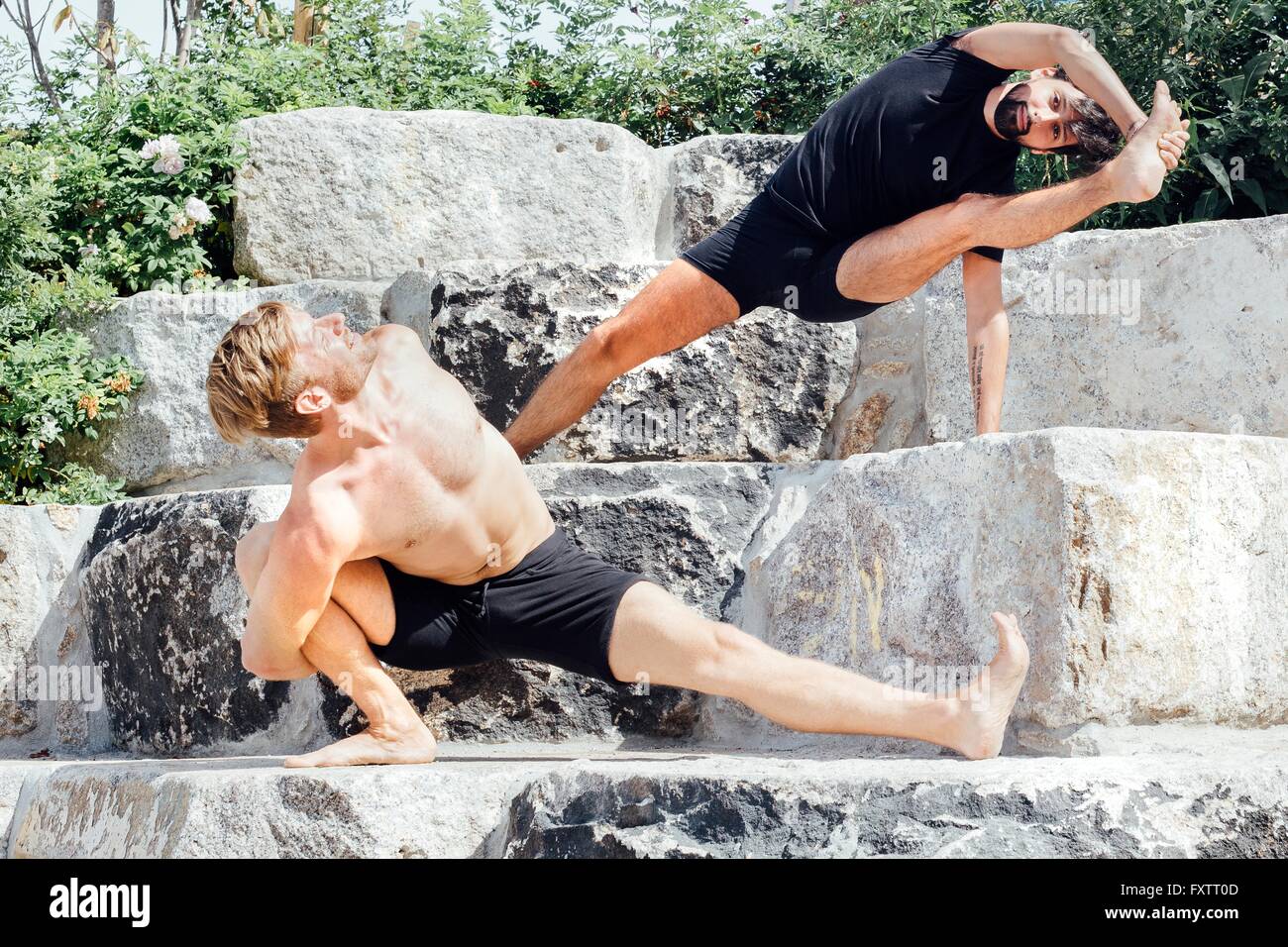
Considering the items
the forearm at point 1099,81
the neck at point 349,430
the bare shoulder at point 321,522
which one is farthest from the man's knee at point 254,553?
the forearm at point 1099,81

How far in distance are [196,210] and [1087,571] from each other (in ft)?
10.3

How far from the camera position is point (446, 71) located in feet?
18.1

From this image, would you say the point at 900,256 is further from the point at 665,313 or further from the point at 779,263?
the point at 665,313

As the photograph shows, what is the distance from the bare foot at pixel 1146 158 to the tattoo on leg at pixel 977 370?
0.52 m

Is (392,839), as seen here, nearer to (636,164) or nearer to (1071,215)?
(1071,215)

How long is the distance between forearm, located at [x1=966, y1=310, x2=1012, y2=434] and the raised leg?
0.64 meters

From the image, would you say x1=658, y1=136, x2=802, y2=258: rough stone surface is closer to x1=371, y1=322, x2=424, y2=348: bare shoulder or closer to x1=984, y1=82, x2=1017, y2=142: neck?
x1=984, y1=82, x2=1017, y2=142: neck

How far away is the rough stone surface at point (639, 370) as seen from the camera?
3.89 metres

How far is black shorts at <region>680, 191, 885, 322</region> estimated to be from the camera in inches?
140

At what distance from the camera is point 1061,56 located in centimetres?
317

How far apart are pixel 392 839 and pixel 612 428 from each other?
1546mm

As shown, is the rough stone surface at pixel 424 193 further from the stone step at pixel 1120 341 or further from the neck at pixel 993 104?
the neck at pixel 993 104

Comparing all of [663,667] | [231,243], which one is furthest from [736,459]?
[231,243]

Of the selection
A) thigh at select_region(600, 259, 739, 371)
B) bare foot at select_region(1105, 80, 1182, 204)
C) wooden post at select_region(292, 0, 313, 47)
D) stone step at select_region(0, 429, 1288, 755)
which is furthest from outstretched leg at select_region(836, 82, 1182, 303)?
wooden post at select_region(292, 0, 313, 47)
